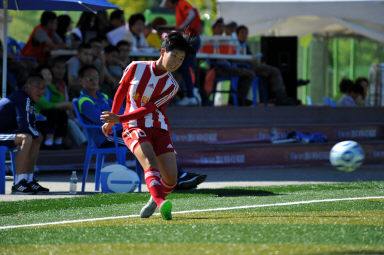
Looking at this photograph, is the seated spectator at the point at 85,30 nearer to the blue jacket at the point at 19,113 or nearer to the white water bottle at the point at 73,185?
the blue jacket at the point at 19,113

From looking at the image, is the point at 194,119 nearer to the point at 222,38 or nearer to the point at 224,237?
the point at 222,38

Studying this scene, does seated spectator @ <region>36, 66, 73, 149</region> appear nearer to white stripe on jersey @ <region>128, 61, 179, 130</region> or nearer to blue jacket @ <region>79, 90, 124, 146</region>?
blue jacket @ <region>79, 90, 124, 146</region>

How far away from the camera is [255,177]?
12.7 metres

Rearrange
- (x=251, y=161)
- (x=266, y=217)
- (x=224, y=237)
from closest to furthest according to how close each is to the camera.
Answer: (x=224, y=237), (x=266, y=217), (x=251, y=161)

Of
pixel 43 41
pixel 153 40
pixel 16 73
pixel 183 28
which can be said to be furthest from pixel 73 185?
pixel 153 40

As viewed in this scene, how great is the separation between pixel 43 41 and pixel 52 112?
Result: 84.3 inches

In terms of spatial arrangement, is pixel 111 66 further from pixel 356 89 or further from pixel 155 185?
pixel 155 185

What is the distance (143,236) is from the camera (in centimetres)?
625

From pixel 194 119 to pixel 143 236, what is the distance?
8.52 m

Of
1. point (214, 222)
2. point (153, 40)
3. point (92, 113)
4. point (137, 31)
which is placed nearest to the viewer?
point (214, 222)

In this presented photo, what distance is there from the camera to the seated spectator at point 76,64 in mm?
13695

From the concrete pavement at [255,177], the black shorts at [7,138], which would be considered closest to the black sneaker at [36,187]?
the concrete pavement at [255,177]

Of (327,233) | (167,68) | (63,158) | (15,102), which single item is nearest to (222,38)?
(63,158)

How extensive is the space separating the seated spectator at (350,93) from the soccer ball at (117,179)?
8188 mm
